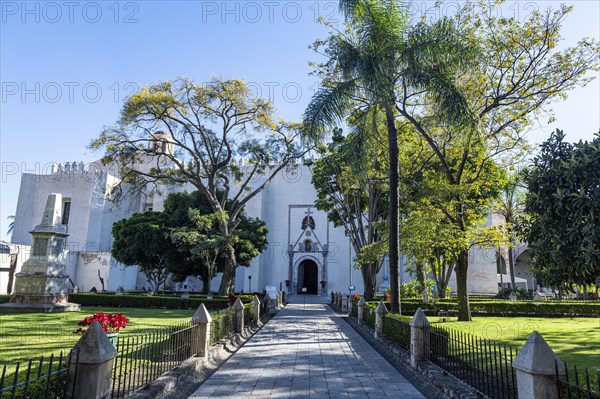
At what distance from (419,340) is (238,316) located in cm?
629

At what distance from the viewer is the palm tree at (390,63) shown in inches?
453

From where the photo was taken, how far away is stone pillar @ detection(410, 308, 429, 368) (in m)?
8.09

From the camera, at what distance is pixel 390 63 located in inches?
A: 467

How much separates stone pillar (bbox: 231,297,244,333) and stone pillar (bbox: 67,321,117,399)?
8007 millimetres

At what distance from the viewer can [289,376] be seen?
7.73m

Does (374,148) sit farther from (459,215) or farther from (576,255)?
(576,255)

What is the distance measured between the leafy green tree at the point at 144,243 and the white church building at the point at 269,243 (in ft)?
31.0

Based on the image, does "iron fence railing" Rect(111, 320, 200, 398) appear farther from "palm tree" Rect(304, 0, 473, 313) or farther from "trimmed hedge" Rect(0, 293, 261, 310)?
"trimmed hedge" Rect(0, 293, 261, 310)

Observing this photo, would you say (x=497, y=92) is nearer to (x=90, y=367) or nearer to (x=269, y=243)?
(x=90, y=367)

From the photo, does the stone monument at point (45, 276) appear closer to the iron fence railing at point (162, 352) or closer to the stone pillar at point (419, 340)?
the iron fence railing at point (162, 352)

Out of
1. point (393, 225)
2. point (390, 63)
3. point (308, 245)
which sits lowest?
point (393, 225)

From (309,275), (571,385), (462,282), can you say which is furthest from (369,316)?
(309,275)

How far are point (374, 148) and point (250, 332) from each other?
9.29 meters

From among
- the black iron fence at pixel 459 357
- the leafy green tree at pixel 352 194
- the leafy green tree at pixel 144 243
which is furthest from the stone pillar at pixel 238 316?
the leafy green tree at pixel 144 243
